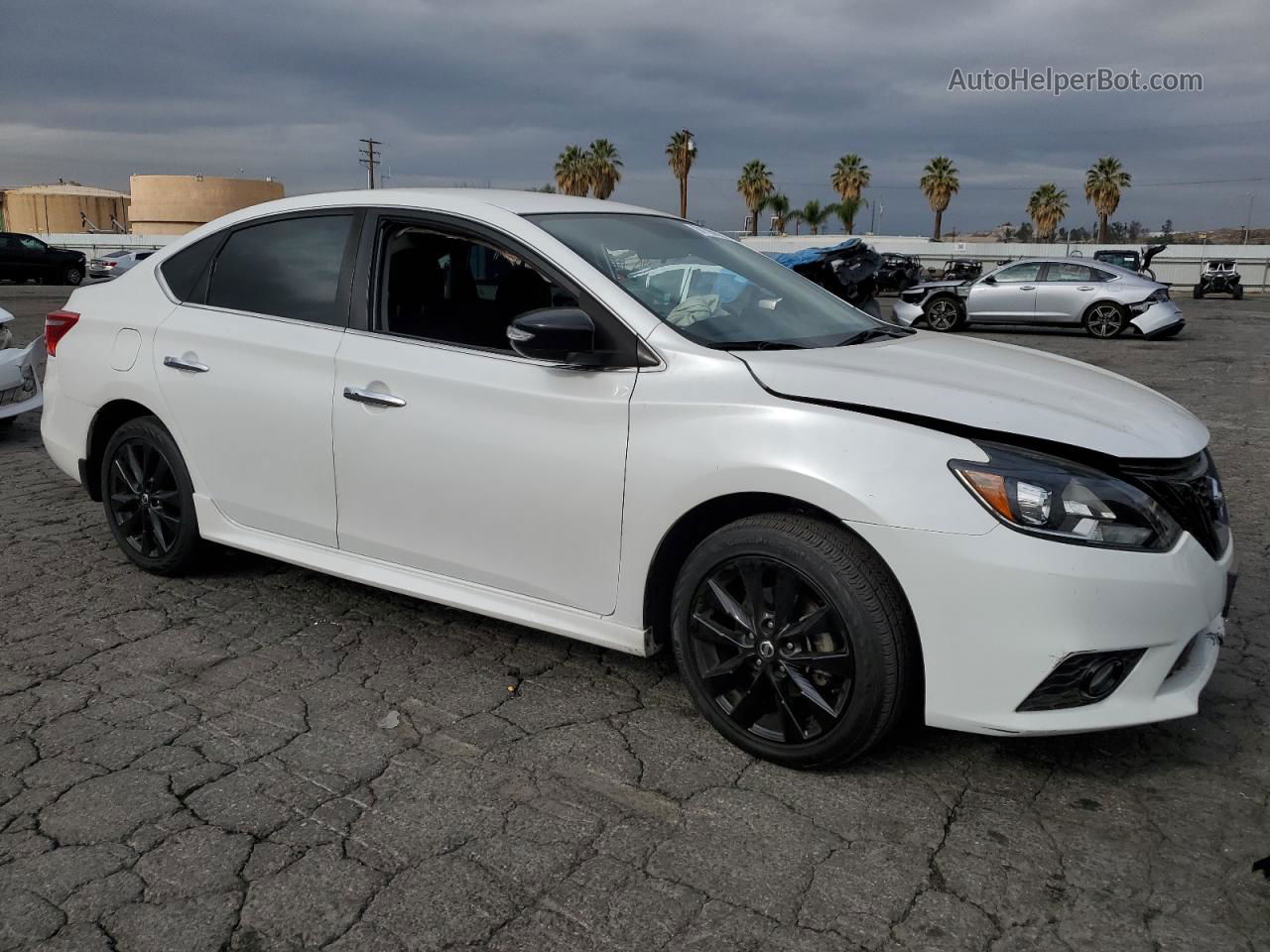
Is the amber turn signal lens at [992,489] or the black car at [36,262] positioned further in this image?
the black car at [36,262]

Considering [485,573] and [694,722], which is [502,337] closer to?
[485,573]

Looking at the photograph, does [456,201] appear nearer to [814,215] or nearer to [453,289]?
[453,289]

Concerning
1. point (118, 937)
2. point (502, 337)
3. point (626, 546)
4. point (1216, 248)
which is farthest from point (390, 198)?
point (1216, 248)

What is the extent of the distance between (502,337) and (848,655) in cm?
153

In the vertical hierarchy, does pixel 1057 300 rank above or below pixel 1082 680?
above

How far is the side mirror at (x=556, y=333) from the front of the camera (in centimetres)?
313

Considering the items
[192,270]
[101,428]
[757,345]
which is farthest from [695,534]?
[101,428]

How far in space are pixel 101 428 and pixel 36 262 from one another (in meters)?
34.3

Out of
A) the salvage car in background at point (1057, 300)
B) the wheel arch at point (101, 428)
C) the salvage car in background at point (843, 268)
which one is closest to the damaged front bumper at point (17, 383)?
the wheel arch at point (101, 428)

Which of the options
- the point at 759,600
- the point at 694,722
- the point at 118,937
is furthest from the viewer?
the point at 694,722

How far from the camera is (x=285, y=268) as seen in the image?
4.09 meters

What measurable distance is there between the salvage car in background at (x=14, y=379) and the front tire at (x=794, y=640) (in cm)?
648

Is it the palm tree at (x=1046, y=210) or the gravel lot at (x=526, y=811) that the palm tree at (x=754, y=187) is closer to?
the palm tree at (x=1046, y=210)

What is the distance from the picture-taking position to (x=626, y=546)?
3.17 meters
